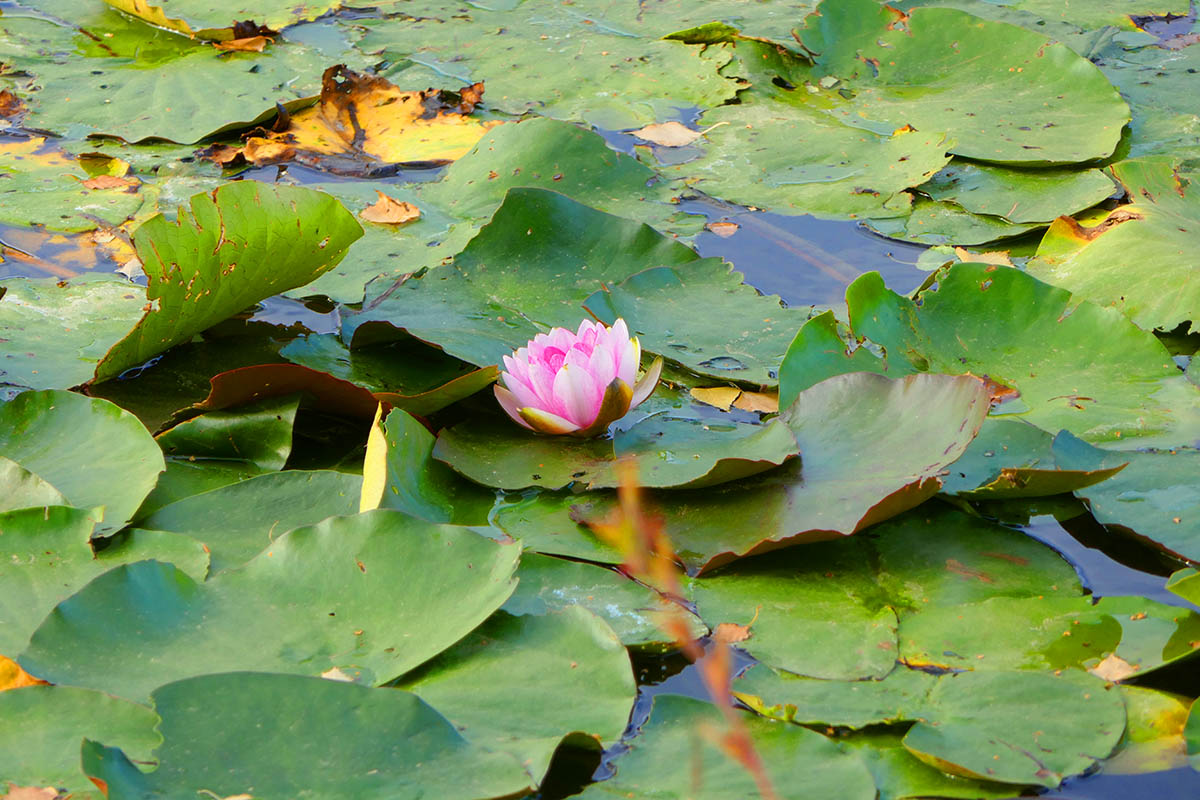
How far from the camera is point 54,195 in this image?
245 cm

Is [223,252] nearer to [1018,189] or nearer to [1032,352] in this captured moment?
[1032,352]

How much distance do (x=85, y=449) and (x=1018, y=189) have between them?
1.87 metres

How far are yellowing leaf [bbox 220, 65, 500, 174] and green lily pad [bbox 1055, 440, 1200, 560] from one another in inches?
66.3

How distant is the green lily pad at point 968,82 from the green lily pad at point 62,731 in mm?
1998

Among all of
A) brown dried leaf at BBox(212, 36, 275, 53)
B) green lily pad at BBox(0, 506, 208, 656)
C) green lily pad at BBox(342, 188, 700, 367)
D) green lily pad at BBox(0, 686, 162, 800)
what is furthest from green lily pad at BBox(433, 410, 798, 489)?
brown dried leaf at BBox(212, 36, 275, 53)

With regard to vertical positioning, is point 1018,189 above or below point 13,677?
above

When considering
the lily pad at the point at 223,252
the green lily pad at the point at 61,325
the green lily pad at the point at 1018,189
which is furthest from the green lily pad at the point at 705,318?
the green lily pad at the point at 61,325

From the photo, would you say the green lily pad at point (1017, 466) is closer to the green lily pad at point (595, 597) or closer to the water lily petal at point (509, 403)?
the green lily pad at point (595, 597)

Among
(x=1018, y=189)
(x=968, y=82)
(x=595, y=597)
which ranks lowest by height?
(x=595, y=597)

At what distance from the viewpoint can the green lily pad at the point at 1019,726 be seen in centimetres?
109

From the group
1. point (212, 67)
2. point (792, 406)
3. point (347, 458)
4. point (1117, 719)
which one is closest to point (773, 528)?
point (792, 406)

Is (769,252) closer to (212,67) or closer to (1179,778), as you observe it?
(1179,778)

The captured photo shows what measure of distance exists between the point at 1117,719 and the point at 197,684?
922 mm

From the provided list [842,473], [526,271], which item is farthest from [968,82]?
[842,473]
